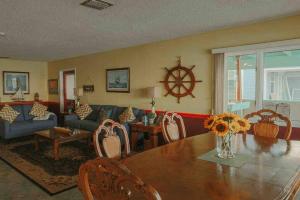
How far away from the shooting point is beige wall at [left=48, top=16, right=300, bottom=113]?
3.55 meters

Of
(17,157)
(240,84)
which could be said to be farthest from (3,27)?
(240,84)

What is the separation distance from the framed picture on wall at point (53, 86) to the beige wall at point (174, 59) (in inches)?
78.0

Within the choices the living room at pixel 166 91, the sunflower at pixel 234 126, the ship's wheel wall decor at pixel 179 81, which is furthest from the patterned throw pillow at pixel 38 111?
the sunflower at pixel 234 126

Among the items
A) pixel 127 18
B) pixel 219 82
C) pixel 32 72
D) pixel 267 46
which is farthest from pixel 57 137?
pixel 32 72

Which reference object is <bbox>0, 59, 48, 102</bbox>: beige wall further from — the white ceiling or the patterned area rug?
the white ceiling

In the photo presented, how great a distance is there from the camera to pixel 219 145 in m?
1.97

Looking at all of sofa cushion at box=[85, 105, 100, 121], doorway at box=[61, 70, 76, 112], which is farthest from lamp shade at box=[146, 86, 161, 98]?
doorway at box=[61, 70, 76, 112]

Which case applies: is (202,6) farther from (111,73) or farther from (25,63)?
(25,63)

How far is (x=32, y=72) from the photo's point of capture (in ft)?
26.9

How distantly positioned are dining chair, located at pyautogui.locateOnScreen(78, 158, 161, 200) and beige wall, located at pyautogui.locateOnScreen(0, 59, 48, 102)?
7830 millimetres

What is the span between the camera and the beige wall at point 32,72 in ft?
24.9

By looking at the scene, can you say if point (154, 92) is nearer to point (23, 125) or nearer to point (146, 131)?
point (146, 131)

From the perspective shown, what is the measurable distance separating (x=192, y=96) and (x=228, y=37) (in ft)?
3.98

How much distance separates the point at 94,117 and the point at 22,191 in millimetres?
3169
